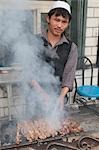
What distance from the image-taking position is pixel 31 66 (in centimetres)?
371

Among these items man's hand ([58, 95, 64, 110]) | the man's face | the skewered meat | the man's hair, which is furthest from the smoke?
the man's hair

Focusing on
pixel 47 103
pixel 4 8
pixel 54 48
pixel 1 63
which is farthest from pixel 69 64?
pixel 4 8

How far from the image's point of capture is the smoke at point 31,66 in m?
3.70

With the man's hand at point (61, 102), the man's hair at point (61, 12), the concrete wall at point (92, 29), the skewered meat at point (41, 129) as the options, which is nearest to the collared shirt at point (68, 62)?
the man's hand at point (61, 102)

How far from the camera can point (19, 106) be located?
452cm

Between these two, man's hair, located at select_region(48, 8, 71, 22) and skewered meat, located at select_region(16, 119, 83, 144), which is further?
man's hair, located at select_region(48, 8, 71, 22)

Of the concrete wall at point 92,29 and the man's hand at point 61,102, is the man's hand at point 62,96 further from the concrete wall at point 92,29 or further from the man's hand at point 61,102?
the concrete wall at point 92,29

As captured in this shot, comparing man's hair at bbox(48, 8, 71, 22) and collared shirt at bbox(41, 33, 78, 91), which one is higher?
man's hair at bbox(48, 8, 71, 22)

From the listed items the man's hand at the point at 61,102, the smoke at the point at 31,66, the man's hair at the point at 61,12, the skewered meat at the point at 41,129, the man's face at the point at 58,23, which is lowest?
the skewered meat at the point at 41,129

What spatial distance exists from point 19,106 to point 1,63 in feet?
2.75

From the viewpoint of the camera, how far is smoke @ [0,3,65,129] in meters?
3.70

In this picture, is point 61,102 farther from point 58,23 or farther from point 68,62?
point 58,23

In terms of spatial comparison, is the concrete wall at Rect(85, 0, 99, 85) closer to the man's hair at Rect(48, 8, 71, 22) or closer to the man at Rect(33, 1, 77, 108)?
the man at Rect(33, 1, 77, 108)

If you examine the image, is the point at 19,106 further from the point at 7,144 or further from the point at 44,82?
the point at 7,144
